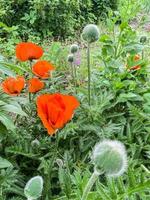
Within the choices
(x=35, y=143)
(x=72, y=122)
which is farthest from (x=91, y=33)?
(x=35, y=143)

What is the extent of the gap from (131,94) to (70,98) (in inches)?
18.3

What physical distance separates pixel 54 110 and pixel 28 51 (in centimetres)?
46

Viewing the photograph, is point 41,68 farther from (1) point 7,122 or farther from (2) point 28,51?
(1) point 7,122

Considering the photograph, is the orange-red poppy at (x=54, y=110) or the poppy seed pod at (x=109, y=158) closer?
the poppy seed pod at (x=109, y=158)

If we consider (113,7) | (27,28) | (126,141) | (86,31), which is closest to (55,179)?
(126,141)

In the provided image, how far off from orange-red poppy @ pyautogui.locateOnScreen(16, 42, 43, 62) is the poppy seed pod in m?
0.81

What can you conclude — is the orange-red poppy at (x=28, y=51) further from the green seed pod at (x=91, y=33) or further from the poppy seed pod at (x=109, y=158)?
the poppy seed pod at (x=109, y=158)

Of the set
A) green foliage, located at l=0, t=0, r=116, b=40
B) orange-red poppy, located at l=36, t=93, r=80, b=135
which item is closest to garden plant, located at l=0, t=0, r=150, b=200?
orange-red poppy, located at l=36, t=93, r=80, b=135

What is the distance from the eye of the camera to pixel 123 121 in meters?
1.80

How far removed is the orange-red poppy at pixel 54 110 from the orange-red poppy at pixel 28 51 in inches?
16.1

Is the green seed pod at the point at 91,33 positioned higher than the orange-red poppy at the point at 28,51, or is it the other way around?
the green seed pod at the point at 91,33

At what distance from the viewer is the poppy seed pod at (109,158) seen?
0.98 meters

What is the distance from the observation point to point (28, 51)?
1.76 m

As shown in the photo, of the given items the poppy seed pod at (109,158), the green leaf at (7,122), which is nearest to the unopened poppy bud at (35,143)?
the green leaf at (7,122)
